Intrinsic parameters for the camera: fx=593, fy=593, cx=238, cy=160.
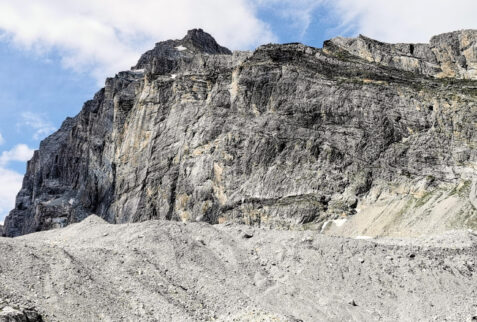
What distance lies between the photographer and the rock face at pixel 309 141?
68188 mm

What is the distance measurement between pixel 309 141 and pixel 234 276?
116 ft

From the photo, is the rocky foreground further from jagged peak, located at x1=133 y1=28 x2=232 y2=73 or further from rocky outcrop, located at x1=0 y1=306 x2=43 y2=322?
jagged peak, located at x1=133 y1=28 x2=232 y2=73

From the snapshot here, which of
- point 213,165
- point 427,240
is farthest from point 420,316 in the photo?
point 213,165

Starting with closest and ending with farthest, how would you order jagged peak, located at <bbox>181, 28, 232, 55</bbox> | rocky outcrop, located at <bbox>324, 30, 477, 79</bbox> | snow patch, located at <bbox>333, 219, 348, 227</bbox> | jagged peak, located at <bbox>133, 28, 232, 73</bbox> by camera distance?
snow patch, located at <bbox>333, 219, 348, 227</bbox> < rocky outcrop, located at <bbox>324, 30, 477, 79</bbox> < jagged peak, located at <bbox>133, 28, 232, 73</bbox> < jagged peak, located at <bbox>181, 28, 232, 55</bbox>

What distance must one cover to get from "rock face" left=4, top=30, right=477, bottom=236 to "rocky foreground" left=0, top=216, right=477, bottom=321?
48.2 feet

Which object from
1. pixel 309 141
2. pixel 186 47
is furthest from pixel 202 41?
pixel 309 141

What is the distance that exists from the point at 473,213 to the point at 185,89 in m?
46.9

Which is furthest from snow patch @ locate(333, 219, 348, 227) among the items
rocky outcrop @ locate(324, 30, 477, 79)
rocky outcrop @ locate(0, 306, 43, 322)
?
rocky outcrop @ locate(0, 306, 43, 322)

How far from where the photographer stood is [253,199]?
72.0m

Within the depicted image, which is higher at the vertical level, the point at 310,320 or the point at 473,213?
the point at 473,213

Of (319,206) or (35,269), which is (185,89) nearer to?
(319,206)

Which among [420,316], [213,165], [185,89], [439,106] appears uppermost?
[185,89]

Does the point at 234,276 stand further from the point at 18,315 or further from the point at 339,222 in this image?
the point at 339,222

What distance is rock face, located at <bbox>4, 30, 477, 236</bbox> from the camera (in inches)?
2685
